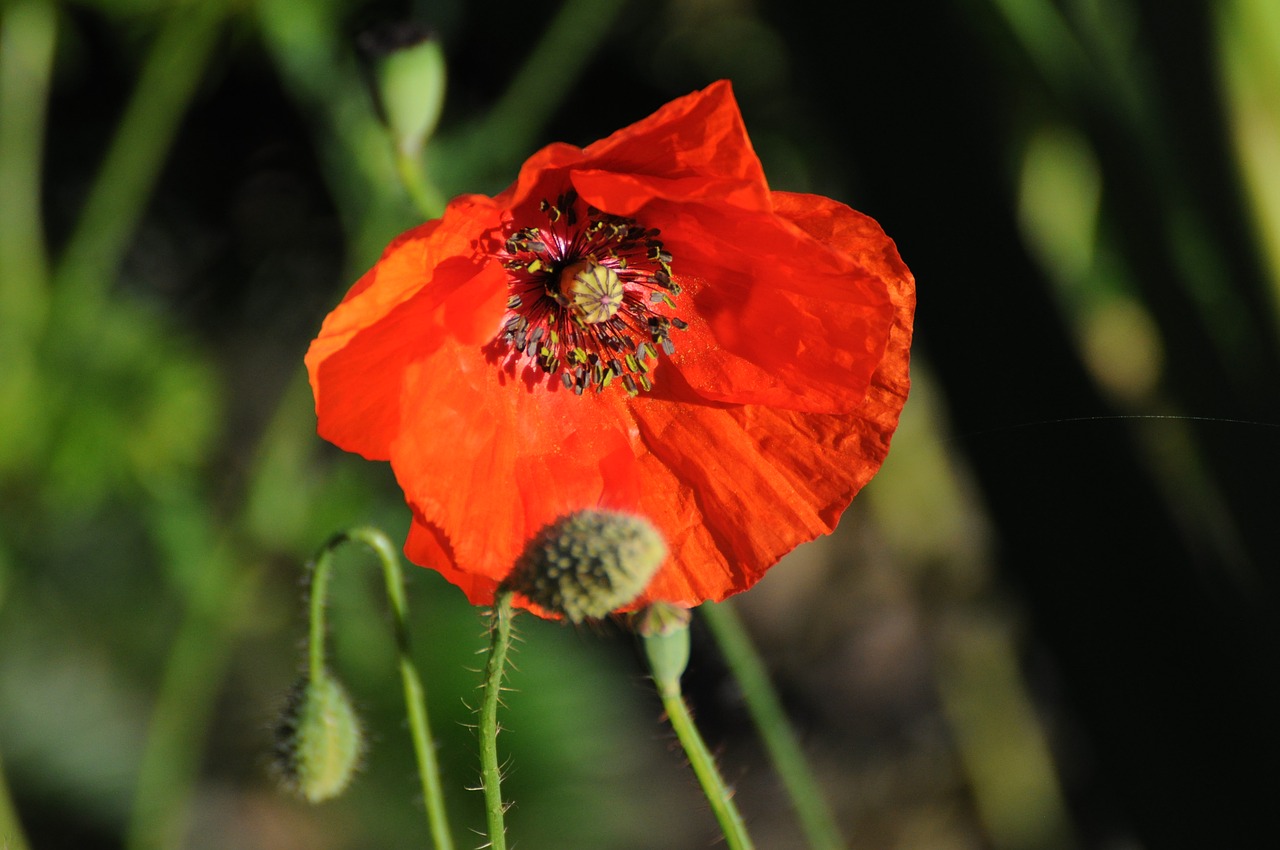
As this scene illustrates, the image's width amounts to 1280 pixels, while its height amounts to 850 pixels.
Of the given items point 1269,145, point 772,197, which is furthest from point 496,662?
point 1269,145

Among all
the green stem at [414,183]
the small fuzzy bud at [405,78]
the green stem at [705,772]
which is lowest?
the green stem at [705,772]

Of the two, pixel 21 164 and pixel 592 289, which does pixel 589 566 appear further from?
pixel 21 164

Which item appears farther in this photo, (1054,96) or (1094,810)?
(1094,810)

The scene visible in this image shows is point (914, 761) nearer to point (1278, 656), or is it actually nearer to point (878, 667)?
point (878, 667)

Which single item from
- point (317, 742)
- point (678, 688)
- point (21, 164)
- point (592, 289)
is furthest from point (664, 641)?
point (21, 164)

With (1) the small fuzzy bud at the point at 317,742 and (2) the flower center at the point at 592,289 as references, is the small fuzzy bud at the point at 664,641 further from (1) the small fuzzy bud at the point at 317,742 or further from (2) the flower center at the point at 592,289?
(2) the flower center at the point at 592,289

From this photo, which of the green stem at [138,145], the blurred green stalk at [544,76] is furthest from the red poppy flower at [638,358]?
the green stem at [138,145]

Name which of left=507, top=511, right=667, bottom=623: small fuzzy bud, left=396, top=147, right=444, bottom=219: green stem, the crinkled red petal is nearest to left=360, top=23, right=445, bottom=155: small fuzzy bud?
left=396, top=147, right=444, bottom=219: green stem
